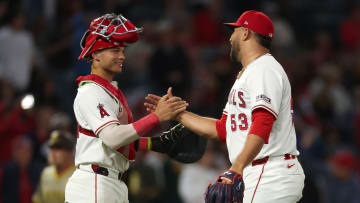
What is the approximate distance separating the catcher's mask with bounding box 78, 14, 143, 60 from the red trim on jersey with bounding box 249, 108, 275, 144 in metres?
1.15

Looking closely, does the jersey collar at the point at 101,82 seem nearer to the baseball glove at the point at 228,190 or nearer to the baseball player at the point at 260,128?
the baseball player at the point at 260,128

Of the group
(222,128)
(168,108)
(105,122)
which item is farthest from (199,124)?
(105,122)

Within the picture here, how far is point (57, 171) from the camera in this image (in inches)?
289

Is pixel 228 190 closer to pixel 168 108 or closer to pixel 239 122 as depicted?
pixel 239 122

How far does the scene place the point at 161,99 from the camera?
17.7 feet

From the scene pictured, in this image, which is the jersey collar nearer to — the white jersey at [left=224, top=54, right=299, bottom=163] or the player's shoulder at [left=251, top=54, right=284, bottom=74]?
the white jersey at [left=224, top=54, right=299, bottom=163]

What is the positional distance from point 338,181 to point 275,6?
4.62 metres

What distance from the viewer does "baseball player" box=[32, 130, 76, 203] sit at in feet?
23.7

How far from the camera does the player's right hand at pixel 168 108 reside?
5.18 metres

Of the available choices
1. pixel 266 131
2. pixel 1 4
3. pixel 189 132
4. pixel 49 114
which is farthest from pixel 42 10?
pixel 266 131

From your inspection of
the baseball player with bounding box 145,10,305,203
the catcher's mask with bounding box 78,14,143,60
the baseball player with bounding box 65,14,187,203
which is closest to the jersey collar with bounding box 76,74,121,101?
the baseball player with bounding box 65,14,187,203

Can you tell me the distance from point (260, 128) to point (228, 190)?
49 cm

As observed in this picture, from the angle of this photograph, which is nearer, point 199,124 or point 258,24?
point 258,24

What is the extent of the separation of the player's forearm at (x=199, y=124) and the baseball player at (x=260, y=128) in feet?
1.55
